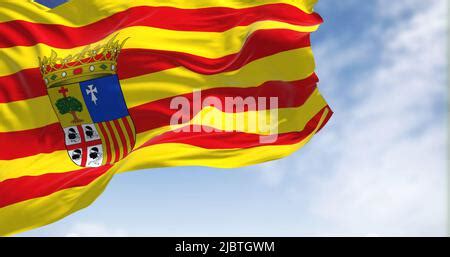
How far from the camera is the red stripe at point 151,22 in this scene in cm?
1083

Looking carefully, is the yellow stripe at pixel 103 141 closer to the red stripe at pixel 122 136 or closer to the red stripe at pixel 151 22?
the red stripe at pixel 122 136

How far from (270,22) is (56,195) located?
4.50m

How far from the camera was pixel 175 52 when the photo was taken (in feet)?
35.7

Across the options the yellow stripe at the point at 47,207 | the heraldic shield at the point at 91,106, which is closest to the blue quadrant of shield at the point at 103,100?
the heraldic shield at the point at 91,106

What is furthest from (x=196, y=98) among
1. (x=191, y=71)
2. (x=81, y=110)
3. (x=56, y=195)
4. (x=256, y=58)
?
(x=56, y=195)

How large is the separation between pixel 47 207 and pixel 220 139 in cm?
283

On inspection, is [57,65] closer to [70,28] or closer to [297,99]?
[70,28]

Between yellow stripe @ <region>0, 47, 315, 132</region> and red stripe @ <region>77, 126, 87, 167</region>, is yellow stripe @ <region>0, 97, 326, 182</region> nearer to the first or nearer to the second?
red stripe @ <region>77, 126, 87, 167</region>

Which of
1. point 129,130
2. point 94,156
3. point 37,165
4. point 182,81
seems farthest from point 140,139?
point 37,165

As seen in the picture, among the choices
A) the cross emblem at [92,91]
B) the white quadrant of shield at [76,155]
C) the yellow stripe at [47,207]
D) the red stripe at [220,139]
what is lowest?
the yellow stripe at [47,207]

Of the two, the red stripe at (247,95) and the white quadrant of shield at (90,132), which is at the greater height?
the red stripe at (247,95)

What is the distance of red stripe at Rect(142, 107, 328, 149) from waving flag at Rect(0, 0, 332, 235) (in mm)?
17

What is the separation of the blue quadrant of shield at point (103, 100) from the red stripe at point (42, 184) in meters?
0.96

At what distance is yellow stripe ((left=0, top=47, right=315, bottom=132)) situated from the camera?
34.5 ft
